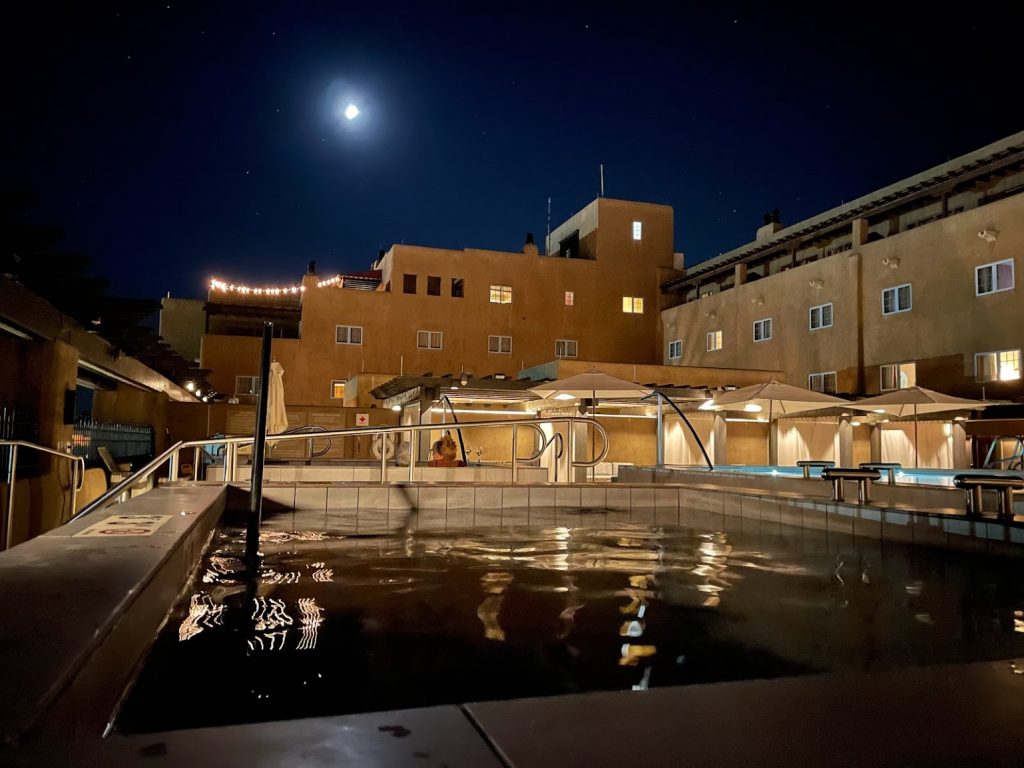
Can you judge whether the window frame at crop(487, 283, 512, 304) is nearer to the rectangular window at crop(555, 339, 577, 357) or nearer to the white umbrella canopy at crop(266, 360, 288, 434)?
the rectangular window at crop(555, 339, 577, 357)

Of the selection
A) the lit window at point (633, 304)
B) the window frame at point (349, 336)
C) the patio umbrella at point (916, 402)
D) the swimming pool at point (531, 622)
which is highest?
the lit window at point (633, 304)

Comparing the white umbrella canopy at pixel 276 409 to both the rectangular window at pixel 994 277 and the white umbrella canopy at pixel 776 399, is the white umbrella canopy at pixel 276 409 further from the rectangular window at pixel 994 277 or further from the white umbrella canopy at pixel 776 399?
the rectangular window at pixel 994 277

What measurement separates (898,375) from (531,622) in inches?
806

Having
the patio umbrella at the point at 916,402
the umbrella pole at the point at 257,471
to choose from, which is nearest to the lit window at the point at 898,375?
the patio umbrella at the point at 916,402

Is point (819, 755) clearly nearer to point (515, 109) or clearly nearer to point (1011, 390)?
point (1011, 390)

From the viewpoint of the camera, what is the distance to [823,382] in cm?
2277

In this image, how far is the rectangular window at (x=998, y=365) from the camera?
689 inches

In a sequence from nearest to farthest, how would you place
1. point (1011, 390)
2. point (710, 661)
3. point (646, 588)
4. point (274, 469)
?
point (710, 661) → point (646, 588) → point (274, 469) → point (1011, 390)

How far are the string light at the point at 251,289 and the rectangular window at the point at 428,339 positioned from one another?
7.21 meters

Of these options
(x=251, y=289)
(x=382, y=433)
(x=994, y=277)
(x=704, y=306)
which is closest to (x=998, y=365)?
(x=994, y=277)

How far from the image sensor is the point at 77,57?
34.1 m

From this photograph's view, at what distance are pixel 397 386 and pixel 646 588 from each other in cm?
1426

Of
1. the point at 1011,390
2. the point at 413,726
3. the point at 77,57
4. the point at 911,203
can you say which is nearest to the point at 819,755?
the point at 413,726

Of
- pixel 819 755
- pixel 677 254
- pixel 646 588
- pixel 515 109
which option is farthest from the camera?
pixel 515 109
